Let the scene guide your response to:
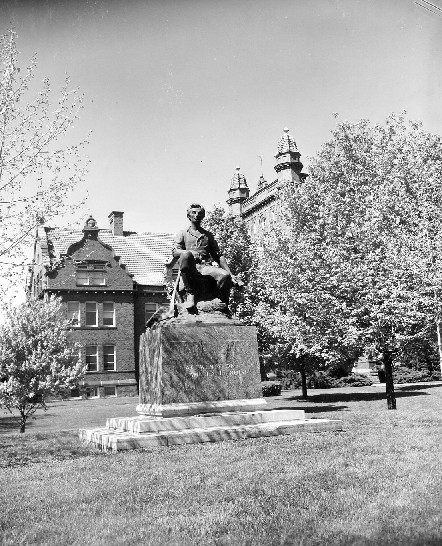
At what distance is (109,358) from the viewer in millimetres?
46906

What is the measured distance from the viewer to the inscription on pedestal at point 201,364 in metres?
11.0

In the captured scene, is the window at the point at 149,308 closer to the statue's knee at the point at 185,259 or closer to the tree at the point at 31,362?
the tree at the point at 31,362

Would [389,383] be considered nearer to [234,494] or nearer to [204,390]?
[204,390]

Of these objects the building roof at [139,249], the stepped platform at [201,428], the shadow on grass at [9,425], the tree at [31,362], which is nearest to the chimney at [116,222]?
the building roof at [139,249]

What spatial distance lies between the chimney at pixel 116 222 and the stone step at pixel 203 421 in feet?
147

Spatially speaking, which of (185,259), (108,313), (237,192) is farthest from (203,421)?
(237,192)

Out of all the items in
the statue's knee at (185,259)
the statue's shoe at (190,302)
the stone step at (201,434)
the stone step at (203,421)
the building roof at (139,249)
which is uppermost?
the building roof at (139,249)

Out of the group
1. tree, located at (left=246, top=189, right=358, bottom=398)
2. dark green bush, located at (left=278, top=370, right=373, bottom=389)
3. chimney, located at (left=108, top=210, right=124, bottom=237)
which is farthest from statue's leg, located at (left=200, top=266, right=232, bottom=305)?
chimney, located at (left=108, top=210, right=124, bottom=237)

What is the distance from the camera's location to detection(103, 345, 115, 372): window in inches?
1835

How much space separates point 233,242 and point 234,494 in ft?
92.1

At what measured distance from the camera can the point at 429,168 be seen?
104ft

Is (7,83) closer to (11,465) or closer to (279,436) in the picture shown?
(11,465)

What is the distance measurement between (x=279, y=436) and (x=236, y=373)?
1651 millimetres

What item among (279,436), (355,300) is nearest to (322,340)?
(355,300)
